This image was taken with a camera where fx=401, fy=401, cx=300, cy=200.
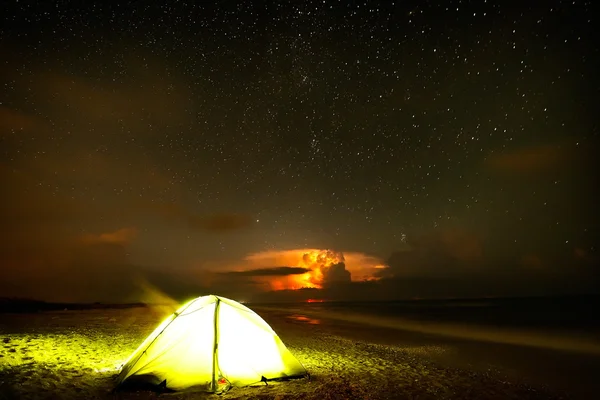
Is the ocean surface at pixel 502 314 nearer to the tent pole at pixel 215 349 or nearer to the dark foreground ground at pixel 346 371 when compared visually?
the dark foreground ground at pixel 346 371

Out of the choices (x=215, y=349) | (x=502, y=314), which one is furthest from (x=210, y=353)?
(x=502, y=314)

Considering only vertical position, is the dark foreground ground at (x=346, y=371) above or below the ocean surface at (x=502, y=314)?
above

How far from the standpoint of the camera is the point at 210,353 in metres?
8.02

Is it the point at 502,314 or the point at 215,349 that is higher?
the point at 215,349

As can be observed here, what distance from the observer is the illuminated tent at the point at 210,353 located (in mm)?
7797

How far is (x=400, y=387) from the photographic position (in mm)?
9305

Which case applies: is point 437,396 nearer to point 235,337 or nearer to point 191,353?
point 235,337

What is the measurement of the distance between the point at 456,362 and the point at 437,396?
20.1 ft

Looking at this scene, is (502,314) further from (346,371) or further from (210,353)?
(210,353)

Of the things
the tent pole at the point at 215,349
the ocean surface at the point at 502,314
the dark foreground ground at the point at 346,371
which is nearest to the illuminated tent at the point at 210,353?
the tent pole at the point at 215,349

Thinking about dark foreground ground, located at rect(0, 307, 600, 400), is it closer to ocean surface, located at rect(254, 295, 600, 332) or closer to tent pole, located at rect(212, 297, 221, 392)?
tent pole, located at rect(212, 297, 221, 392)

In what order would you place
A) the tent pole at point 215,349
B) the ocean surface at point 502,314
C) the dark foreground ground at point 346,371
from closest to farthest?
the tent pole at point 215,349, the dark foreground ground at point 346,371, the ocean surface at point 502,314

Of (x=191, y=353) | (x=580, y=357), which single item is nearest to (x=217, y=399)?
(x=191, y=353)

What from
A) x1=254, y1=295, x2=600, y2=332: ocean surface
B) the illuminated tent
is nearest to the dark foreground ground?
the illuminated tent
